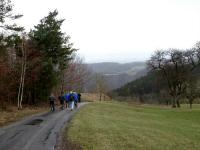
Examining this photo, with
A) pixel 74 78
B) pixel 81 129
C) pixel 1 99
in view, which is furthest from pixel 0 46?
pixel 74 78

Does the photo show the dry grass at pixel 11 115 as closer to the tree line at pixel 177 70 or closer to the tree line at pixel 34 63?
the tree line at pixel 34 63

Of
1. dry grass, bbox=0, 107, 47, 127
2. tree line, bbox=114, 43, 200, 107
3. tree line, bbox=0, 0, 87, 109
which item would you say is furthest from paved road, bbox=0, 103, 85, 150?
tree line, bbox=114, 43, 200, 107

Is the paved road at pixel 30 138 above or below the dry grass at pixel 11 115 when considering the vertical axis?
below

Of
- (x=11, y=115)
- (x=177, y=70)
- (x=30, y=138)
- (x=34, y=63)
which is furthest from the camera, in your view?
(x=177, y=70)

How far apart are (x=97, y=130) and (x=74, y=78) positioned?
4961 centimetres

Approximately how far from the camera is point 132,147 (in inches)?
643

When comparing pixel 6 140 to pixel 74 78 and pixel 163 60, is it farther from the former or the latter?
pixel 163 60

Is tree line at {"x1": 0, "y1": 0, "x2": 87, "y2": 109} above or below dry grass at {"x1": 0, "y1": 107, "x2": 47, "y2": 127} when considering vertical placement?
above

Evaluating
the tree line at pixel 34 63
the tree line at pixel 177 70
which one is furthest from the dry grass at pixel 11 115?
the tree line at pixel 177 70

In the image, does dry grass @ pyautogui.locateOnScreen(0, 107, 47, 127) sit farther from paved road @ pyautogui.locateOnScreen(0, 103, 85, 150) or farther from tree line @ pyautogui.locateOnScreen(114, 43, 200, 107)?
tree line @ pyautogui.locateOnScreen(114, 43, 200, 107)

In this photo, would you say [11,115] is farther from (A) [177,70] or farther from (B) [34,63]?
(A) [177,70]

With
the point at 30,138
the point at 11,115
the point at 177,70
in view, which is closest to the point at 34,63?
the point at 11,115

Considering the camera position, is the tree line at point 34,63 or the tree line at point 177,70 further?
the tree line at point 177,70

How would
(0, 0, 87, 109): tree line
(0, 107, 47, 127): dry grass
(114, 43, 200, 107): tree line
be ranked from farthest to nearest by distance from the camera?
(114, 43, 200, 107): tree line, (0, 0, 87, 109): tree line, (0, 107, 47, 127): dry grass
